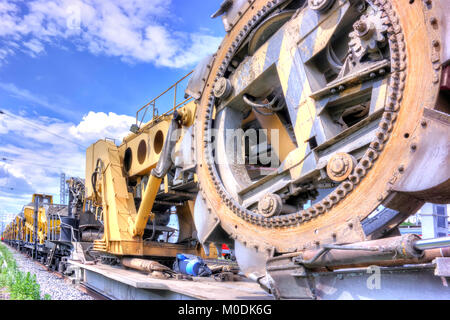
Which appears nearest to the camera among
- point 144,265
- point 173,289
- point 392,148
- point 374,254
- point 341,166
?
point 374,254

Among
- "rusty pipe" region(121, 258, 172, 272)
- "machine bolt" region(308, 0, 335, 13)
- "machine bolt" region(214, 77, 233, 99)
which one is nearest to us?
"machine bolt" region(308, 0, 335, 13)

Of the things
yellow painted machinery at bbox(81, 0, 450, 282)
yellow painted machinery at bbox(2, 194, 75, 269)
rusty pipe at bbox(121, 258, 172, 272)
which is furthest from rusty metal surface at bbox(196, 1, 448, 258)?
yellow painted machinery at bbox(2, 194, 75, 269)

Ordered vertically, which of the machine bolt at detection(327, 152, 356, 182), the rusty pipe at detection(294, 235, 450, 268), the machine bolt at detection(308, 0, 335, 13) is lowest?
the rusty pipe at detection(294, 235, 450, 268)

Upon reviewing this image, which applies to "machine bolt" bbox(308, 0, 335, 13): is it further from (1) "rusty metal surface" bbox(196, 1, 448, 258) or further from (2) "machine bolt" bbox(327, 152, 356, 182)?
(2) "machine bolt" bbox(327, 152, 356, 182)

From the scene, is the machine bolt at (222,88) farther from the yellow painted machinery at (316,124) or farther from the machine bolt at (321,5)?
the machine bolt at (321,5)

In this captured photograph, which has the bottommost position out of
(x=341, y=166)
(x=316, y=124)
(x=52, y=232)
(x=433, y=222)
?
(x=52, y=232)

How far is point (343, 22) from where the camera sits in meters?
3.62

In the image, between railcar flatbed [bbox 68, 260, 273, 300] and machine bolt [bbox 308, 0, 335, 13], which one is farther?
railcar flatbed [bbox 68, 260, 273, 300]

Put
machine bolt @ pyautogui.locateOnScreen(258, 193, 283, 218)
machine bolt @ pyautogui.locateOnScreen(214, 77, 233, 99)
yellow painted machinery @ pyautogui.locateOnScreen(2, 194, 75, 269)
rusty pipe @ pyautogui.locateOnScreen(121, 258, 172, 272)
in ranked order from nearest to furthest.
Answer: machine bolt @ pyautogui.locateOnScreen(258, 193, 283, 218)
machine bolt @ pyautogui.locateOnScreen(214, 77, 233, 99)
rusty pipe @ pyautogui.locateOnScreen(121, 258, 172, 272)
yellow painted machinery @ pyautogui.locateOnScreen(2, 194, 75, 269)

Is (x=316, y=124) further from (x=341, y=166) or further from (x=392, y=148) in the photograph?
(x=392, y=148)

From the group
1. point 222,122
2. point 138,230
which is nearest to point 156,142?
point 138,230

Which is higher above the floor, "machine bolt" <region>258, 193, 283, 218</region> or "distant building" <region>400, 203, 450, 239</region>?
"machine bolt" <region>258, 193, 283, 218</region>

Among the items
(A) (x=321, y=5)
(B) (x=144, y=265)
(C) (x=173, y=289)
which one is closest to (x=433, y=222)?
(B) (x=144, y=265)

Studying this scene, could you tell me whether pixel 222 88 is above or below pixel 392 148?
above
